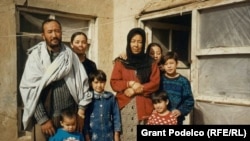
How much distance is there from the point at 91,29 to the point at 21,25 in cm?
121

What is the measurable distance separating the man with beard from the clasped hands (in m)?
0.41

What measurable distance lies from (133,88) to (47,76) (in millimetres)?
860

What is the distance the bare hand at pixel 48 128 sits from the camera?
2.63 meters

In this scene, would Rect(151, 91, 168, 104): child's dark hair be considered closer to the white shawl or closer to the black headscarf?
the black headscarf

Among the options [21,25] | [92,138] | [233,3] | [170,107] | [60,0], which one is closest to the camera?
[92,138]

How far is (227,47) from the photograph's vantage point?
3.36 m

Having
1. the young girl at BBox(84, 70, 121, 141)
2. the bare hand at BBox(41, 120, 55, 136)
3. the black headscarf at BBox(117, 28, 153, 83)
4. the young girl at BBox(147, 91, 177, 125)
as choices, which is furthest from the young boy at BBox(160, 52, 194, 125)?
the bare hand at BBox(41, 120, 55, 136)

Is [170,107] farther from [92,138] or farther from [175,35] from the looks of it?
[175,35]

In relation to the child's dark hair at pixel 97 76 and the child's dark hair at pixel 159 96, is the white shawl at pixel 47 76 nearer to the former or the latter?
the child's dark hair at pixel 97 76

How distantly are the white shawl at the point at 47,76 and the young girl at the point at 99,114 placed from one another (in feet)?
0.33

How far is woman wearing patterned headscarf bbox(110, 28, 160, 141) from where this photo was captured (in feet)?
9.71

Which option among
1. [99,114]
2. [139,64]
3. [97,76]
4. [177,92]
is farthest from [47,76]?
[177,92]

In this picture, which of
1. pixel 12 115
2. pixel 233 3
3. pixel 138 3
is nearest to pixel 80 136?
pixel 12 115

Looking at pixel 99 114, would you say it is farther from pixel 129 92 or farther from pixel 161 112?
pixel 161 112
